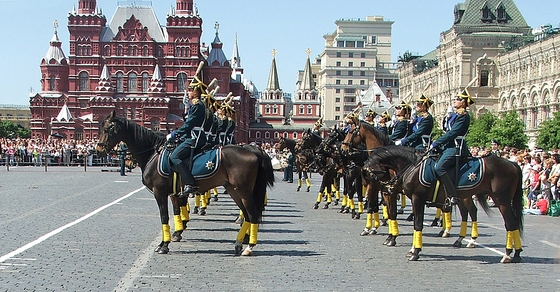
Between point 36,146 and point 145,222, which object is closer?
point 145,222

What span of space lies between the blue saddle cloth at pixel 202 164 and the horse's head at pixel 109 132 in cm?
110

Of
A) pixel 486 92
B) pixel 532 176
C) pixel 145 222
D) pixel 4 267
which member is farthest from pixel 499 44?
pixel 4 267

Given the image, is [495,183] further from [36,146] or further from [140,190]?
[36,146]

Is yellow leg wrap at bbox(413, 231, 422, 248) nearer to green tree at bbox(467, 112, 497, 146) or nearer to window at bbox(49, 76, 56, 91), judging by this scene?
green tree at bbox(467, 112, 497, 146)

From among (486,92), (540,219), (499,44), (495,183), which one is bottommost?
(540,219)

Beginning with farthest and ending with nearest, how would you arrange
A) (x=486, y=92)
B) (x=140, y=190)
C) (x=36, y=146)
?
(x=486, y=92) → (x=36, y=146) → (x=140, y=190)

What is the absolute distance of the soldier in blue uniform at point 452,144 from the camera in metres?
13.1

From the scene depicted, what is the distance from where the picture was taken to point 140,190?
28.9 m

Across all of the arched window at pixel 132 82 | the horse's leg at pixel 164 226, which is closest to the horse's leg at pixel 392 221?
the horse's leg at pixel 164 226

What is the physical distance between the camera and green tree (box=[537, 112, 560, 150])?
53.8 meters

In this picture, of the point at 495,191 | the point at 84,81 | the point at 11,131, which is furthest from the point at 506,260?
the point at 11,131

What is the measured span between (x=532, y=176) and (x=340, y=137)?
23.3ft

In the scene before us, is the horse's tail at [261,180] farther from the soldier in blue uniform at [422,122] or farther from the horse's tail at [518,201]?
the horse's tail at [518,201]

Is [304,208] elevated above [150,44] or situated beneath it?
situated beneath
